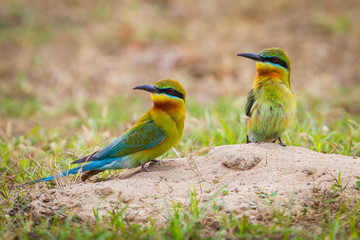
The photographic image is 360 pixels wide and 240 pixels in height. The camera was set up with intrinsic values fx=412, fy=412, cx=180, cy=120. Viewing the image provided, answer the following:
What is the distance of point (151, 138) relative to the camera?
308 cm

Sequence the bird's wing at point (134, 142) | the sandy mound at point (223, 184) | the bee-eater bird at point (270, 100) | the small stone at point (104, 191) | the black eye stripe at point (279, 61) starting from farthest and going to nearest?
the black eye stripe at point (279, 61) → the bee-eater bird at point (270, 100) → the bird's wing at point (134, 142) → the small stone at point (104, 191) → the sandy mound at point (223, 184)

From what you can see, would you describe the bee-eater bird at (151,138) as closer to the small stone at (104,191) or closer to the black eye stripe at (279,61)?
the small stone at (104,191)

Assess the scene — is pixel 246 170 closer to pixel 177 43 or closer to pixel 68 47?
pixel 177 43

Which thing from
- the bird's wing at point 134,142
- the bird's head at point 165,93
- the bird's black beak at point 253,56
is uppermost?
the bird's black beak at point 253,56

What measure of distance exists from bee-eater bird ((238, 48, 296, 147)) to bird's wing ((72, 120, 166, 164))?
82 centimetres

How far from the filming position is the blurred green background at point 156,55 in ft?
22.2

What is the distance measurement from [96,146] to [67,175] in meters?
1.05

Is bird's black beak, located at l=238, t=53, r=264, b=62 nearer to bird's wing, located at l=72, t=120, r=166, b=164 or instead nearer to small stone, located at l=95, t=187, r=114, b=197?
bird's wing, located at l=72, t=120, r=166, b=164

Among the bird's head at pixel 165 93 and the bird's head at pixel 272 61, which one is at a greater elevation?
the bird's head at pixel 272 61

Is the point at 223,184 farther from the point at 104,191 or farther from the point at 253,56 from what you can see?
the point at 253,56

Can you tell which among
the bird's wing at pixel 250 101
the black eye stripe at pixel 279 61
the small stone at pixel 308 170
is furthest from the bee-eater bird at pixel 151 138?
the small stone at pixel 308 170

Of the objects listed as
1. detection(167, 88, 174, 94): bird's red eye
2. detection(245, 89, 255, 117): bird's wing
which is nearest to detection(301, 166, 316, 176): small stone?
detection(245, 89, 255, 117): bird's wing

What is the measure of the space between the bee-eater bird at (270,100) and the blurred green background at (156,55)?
1923 mm

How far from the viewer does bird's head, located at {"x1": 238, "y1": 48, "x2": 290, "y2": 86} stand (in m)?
3.37
